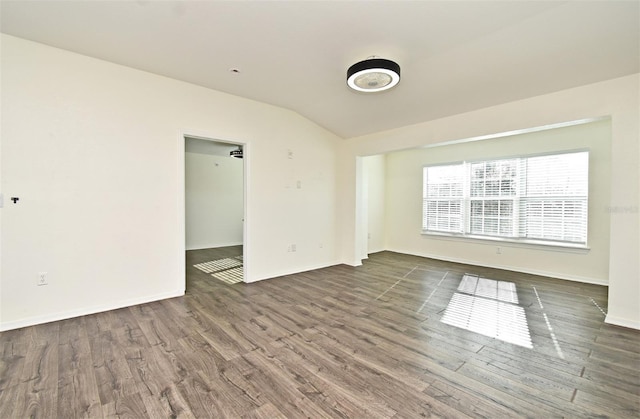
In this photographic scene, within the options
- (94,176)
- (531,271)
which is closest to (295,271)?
(94,176)

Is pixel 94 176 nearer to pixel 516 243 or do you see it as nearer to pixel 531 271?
pixel 516 243

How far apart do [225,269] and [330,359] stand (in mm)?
3480

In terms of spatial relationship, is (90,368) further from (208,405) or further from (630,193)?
(630,193)

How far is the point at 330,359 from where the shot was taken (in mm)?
2238

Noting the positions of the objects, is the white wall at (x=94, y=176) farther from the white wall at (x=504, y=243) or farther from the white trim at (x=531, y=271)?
the white trim at (x=531, y=271)

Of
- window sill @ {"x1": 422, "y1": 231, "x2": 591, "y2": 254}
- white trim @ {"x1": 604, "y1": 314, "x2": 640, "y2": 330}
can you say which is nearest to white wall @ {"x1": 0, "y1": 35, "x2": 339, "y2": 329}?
window sill @ {"x1": 422, "y1": 231, "x2": 591, "y2": 254}

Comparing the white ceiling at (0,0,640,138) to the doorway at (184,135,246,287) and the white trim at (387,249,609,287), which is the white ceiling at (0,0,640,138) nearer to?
the white trim at (387,249,609,287)

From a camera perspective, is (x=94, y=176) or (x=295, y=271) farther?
(x=295, y=271)

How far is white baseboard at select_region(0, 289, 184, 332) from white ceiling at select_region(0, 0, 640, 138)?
9.31 ft

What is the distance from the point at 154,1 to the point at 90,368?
293cm

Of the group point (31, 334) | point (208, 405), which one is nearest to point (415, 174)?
point (208, 405)

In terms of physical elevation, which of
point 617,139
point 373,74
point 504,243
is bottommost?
point 504,243

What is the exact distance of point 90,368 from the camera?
6.93 ft

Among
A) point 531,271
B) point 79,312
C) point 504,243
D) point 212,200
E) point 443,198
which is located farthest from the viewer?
point 212,200
